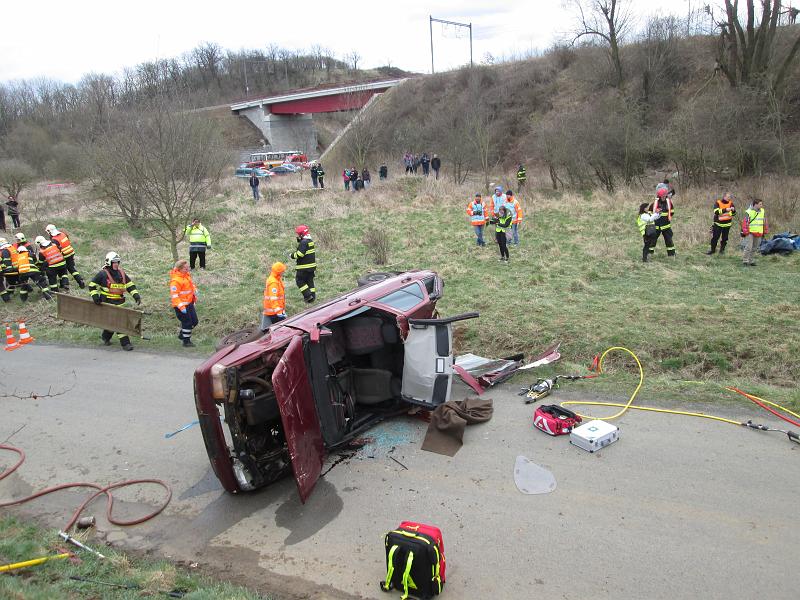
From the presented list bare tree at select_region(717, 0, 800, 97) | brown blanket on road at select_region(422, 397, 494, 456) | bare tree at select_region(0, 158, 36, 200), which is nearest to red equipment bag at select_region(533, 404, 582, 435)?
brown blanket on road at select_region(422, 397, 494, 456)

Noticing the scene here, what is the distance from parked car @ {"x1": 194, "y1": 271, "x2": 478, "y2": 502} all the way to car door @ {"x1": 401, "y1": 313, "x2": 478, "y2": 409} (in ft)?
0.04

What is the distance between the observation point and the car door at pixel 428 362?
20.6 ft

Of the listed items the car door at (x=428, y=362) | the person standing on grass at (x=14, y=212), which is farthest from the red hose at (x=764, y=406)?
the person standing on grass at (x=14, y=212)

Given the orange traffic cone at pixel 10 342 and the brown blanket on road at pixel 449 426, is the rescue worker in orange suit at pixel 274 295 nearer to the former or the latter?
the brown blanket on road at pixel 449 426

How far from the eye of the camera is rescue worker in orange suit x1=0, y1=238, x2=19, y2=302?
13.7 metres

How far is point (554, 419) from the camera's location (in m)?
5.98

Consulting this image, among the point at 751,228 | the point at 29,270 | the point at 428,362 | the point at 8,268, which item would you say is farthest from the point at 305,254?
the point at 751,228

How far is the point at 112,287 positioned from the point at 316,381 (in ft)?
22.2

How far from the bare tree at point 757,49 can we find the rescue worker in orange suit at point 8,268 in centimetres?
2633

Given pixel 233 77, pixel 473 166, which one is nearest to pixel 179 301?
pixel 473 166

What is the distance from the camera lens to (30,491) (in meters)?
5.92

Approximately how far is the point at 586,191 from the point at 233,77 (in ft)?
295

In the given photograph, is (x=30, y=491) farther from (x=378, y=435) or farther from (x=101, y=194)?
(x=101, y=194)

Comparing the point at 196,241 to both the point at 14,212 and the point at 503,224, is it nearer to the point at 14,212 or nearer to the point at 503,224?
the point at 503,224
